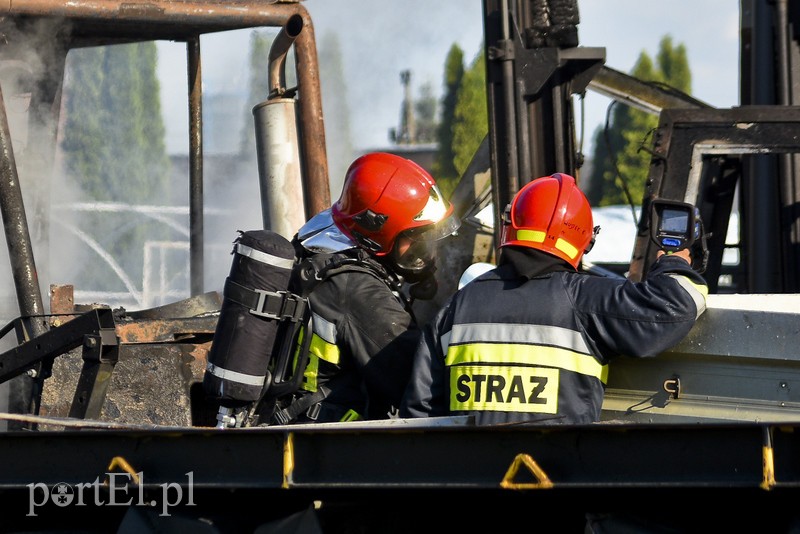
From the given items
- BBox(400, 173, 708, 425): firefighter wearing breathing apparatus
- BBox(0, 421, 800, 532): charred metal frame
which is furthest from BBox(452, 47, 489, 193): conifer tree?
BBox(0, 421, 800, 532): charred metal frame

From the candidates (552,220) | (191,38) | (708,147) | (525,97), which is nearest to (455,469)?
(552,220)

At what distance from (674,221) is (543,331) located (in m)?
0.53

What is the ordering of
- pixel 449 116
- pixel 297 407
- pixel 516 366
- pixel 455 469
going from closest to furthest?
pixel 455 469, pixel 516 366, pixel 297 407, pixel 449 116

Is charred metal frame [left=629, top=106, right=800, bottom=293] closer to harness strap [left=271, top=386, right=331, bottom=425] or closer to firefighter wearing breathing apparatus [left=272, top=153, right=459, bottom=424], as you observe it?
firefighter wearing breathing apparatus [left=272, top=153, right=459, bottom=424]

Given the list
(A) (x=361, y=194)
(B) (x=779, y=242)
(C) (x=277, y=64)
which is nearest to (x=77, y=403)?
(A) (x=361, y=194)

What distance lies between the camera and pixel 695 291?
118 inches

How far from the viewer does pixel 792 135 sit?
4.94 metres

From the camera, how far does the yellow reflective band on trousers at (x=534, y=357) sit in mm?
3076

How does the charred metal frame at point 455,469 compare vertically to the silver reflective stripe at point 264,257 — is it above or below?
below

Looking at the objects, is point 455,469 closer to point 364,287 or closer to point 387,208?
point 364,287

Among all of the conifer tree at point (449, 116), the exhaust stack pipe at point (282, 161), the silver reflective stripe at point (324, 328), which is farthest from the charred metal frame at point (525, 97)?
the conifer tree at point (449, 116)

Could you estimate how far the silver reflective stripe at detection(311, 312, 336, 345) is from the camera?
3668mm

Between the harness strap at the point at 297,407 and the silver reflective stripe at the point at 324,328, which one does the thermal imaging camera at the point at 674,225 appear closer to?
the silver reflective stripe at the point at 324,328

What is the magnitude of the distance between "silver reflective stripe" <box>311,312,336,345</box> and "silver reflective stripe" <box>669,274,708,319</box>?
47.2 inches
